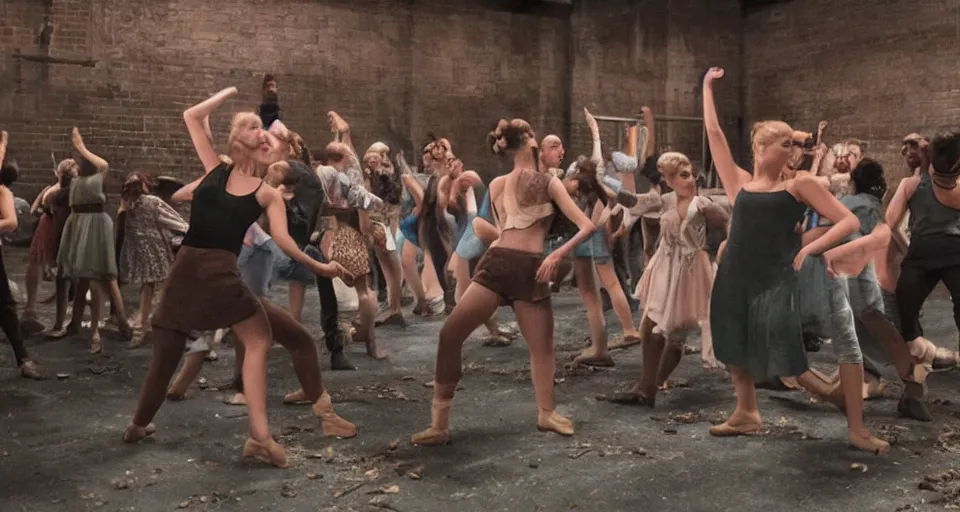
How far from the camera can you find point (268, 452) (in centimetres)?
414

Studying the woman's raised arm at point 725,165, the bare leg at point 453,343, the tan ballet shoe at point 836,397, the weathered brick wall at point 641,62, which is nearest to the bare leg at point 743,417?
the tan ballet shoe at point 836,397

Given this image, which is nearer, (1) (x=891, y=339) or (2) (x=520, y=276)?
(2) (x=520, y=276)

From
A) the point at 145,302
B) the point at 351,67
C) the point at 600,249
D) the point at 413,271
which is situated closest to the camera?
the point at 600,249

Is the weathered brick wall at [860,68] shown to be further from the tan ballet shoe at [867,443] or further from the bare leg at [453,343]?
the bare leg at [453,343]

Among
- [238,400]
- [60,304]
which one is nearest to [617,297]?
[238,400]

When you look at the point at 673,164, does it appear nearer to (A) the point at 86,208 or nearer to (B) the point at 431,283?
(B) the point at 431,283

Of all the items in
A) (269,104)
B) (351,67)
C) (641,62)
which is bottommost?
(269,104)

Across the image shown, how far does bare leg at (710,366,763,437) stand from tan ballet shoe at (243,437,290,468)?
2034 millimetres

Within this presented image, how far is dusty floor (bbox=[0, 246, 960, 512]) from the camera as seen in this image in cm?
372

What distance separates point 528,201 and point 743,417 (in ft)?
4.76

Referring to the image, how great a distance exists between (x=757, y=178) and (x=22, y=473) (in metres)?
3.47

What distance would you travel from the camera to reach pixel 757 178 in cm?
418

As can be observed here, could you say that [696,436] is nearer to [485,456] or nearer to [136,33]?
[485,456]

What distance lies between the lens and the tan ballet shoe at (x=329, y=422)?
15.1 feet
